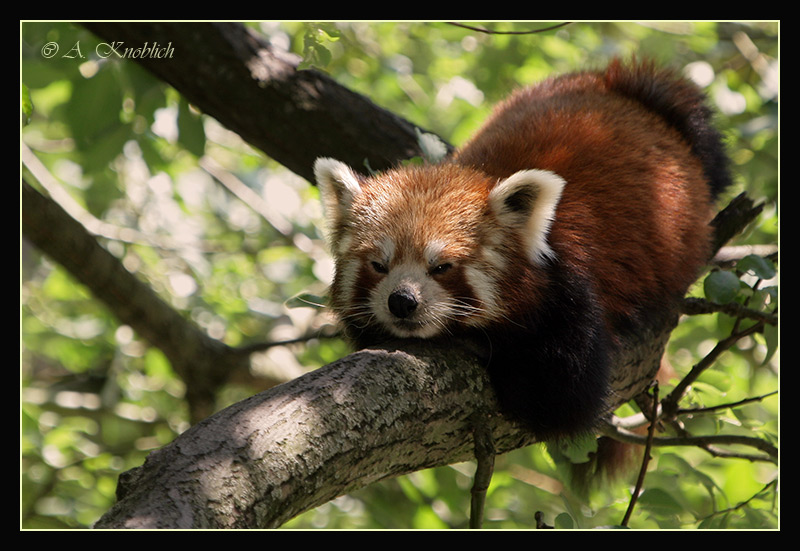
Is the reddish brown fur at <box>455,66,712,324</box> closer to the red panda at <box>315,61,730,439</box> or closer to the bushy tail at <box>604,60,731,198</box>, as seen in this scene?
the red panda at <box>315,61,730,439</box>

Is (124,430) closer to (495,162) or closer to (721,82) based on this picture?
(495,162)

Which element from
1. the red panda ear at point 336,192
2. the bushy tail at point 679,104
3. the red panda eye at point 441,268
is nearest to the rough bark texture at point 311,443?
the red panda eye at point 441,268

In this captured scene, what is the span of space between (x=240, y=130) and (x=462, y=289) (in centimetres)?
197

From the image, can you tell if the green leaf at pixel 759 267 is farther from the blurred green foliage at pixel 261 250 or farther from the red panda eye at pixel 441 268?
the red panda eye at pixel 441 268

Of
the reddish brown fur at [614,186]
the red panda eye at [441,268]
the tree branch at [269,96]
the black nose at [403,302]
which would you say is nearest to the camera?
the black nose at [403,302]

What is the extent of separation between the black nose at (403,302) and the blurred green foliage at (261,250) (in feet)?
3.94

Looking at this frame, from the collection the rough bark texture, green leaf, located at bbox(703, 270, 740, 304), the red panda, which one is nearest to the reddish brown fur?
the red panda

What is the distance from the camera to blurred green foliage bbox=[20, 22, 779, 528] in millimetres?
3836

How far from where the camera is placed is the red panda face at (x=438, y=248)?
2.66 metres

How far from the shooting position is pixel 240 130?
13.3 feet

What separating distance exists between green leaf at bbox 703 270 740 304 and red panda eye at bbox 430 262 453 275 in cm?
98

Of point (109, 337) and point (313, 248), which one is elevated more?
point (313, 248)

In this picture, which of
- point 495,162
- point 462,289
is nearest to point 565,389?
point 462,289

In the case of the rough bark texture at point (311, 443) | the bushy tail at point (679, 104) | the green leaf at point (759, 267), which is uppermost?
the bushy tail at point (679, 104)
